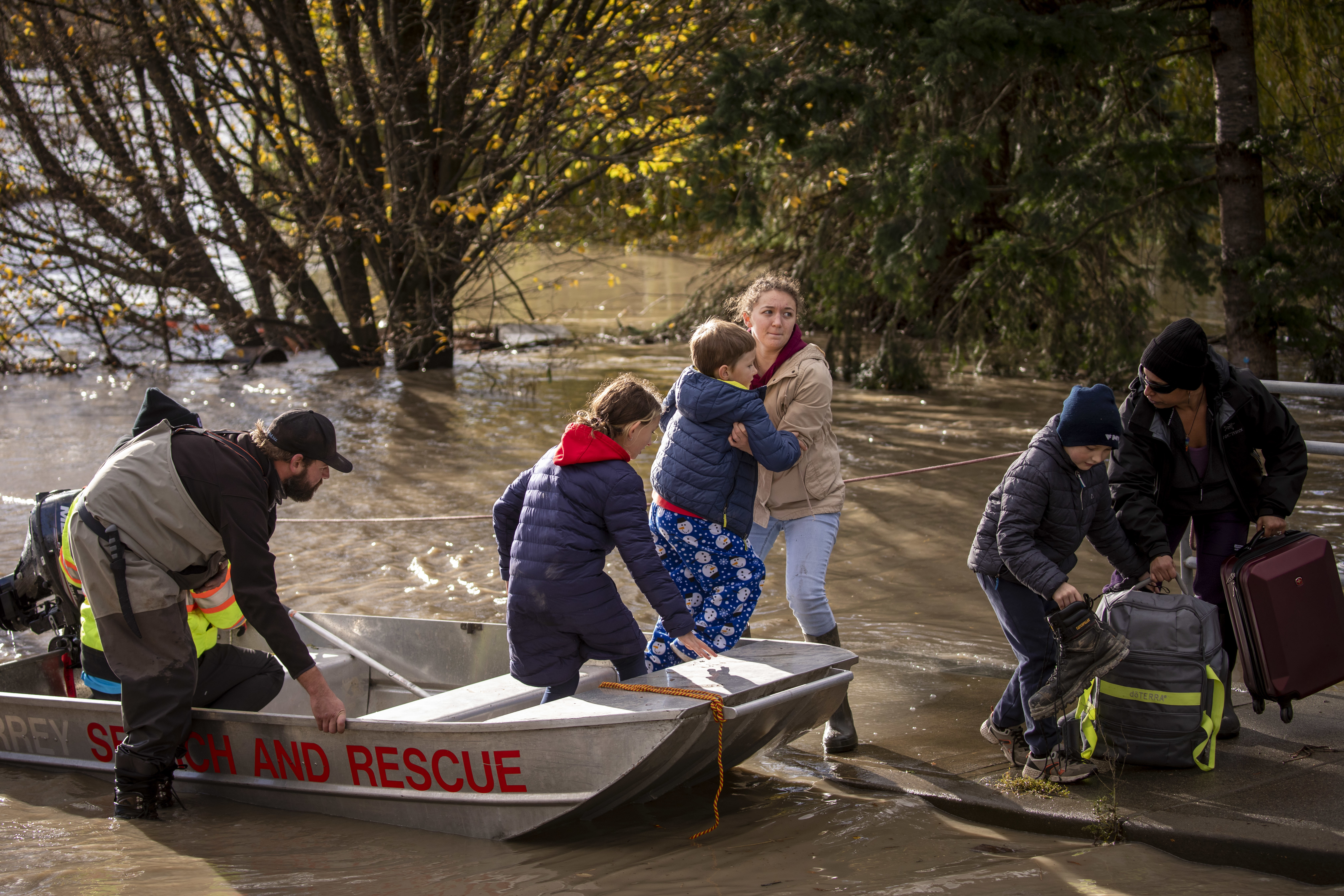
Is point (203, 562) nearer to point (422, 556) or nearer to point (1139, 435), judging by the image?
point (1139, 435)

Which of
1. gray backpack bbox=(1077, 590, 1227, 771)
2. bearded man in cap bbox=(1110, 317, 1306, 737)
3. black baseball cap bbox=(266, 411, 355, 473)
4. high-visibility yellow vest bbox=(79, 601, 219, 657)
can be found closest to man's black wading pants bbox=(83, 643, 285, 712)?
high-visibility yellow vest bbox=(79, 601, 219, 657)

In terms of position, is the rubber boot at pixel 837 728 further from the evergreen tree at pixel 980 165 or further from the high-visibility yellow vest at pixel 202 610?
the evergreen tree at pixel 980 165

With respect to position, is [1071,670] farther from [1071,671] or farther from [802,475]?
[802,475]

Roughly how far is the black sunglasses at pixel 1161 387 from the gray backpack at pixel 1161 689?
0.76 meters

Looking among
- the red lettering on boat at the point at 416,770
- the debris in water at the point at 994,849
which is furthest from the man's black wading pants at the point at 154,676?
the debris in water at the point at 994,849

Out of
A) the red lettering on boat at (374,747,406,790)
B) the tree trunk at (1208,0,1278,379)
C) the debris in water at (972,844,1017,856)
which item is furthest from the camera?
the tree trunk at (1208,0,1278,379)

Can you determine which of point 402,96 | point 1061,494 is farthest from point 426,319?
point 1061,494

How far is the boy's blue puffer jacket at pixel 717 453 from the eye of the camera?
4.32m

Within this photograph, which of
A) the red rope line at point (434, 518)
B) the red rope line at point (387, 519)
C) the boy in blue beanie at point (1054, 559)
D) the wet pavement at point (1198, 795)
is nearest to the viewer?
the wet pavement at point (1198, 795)

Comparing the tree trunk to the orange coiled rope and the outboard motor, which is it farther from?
the outboard motor

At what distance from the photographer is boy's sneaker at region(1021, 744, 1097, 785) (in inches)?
158

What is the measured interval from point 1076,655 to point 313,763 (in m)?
2.86

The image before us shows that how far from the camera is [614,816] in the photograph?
4141 millimetres

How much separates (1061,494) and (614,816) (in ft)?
6.65
